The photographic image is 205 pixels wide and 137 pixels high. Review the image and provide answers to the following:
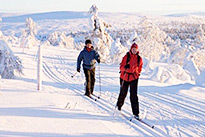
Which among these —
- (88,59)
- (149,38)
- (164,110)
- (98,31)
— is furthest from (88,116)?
(98,31)

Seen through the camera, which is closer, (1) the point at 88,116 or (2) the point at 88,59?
(1) the point at 88,116

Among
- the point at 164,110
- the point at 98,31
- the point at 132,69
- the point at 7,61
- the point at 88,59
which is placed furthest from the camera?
the point at 98,31

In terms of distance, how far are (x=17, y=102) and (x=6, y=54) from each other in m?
4.77

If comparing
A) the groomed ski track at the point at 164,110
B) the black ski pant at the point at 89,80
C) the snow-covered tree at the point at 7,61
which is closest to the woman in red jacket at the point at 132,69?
the groomed ski track at the point at 164,110

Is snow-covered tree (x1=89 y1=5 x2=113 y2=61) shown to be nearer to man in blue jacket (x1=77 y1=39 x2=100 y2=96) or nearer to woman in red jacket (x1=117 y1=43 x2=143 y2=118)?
man in blue jacket (x1=77 y1=39 x2=100 y2=96)

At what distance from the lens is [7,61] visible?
11242 mm

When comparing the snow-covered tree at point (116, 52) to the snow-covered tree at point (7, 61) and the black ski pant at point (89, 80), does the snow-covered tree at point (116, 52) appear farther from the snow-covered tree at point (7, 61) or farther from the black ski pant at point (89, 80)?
the black ski pant at point (89, 80)

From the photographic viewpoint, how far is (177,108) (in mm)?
8344

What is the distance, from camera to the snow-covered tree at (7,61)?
36.7ft

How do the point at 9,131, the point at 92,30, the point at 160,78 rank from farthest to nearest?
the point at 92,30 < the point at 160,78 < the point at 9,131

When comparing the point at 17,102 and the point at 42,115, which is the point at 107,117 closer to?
the point at 42,115

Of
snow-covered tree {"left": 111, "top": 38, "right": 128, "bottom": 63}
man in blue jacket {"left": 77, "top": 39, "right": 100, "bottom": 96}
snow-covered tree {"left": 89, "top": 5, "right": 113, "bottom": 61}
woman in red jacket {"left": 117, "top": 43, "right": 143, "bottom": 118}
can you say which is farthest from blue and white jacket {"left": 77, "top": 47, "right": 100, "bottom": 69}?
snow-covered tree {"left": 111, "top": 38, "right": 128, "bottom": 63}

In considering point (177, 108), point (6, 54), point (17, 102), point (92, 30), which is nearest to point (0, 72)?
point (6, 54)

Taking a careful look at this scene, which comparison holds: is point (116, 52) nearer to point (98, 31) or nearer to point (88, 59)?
point (98, 31)
